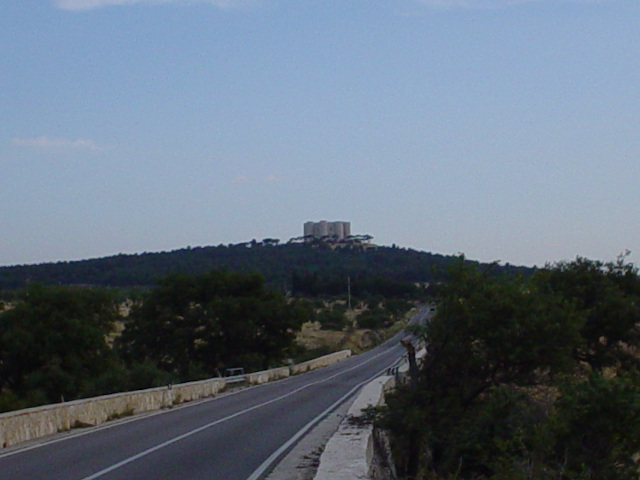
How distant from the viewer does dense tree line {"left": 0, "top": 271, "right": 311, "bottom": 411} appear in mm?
42344

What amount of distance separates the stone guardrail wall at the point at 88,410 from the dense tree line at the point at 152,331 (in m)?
13.0

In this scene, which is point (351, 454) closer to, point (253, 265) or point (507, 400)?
point (507, 400)

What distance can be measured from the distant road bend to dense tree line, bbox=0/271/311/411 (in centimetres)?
1777

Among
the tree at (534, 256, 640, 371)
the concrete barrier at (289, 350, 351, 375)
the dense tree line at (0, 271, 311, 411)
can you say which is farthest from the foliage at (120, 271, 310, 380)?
the tree at (534, 256, 640, 371)

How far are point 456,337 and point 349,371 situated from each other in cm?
3028

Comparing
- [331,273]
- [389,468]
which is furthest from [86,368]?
[331,273]

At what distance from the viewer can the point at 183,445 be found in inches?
601

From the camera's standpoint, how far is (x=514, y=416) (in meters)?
14.3

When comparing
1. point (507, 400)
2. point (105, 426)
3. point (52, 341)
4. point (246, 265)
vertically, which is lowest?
point (105, 426)

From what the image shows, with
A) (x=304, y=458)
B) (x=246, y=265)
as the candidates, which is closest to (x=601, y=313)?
(x=304, y=458)

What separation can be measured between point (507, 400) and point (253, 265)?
432 ft

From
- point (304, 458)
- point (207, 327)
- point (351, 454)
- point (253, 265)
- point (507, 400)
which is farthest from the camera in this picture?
point (253, 265)

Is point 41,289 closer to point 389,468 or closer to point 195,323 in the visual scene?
point 195,323

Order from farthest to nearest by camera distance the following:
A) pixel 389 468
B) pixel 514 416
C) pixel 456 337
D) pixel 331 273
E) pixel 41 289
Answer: pixel 331 273, pixel 41 289, pixel 456 337, pixel 514 416, pixel 389 468
